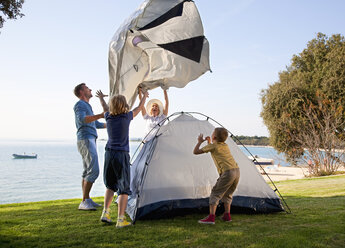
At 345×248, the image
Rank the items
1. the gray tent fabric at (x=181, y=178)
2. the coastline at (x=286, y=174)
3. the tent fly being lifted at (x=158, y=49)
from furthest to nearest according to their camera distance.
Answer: the coastline at (x=286, y=174)
the tent fly being lifted at (x=158, y=49)
the gray tent fabric at (x=181, y=178)

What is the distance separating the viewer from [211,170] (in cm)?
464

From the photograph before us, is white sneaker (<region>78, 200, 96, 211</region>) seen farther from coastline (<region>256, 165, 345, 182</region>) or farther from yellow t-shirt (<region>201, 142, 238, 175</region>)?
coastline (<region>256, 165, 345, 182</region>)

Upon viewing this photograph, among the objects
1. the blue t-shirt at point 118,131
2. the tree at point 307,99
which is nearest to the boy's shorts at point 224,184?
the blue t-shirt at point 118,131

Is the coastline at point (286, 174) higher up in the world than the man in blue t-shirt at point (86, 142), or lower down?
lower down

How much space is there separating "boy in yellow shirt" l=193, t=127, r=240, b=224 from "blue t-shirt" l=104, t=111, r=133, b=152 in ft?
2.84

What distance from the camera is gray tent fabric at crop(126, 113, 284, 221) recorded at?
4125mm

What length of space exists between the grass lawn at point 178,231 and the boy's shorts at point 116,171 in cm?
46

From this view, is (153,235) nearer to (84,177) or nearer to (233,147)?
(84,177)

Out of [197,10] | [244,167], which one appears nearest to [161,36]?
[197,10]

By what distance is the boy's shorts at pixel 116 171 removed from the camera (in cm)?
359

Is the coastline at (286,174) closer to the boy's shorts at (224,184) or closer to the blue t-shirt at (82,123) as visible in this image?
the boy's shorts at (224,184)

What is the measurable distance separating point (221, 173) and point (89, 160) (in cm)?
186

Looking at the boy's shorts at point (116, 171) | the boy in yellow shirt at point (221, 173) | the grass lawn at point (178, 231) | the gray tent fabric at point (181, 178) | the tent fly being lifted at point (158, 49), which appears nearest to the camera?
the grass lawn at point (178, 231)

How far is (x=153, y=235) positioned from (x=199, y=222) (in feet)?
2.63
